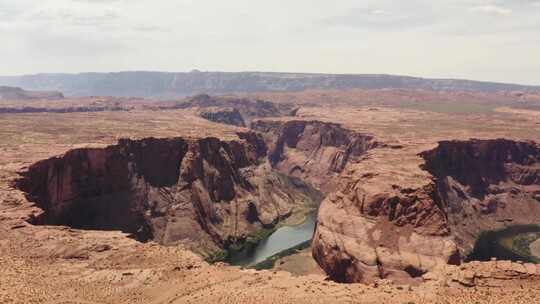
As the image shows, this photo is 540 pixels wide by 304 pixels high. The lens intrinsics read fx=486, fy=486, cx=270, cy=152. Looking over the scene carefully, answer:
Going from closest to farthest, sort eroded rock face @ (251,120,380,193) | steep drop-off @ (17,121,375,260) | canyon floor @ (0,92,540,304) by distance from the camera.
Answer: canyon floor @ (0,92,540,304)
steep drop-off @ (17,121,375,260)
eroded rock face @ (251,120,380,193)

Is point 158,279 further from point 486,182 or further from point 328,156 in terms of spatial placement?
point 328,156

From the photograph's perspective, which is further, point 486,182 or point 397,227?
point 486,182

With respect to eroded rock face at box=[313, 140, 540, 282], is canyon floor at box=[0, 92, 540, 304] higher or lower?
higher

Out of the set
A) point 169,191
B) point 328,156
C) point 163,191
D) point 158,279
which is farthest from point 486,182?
point 158,279

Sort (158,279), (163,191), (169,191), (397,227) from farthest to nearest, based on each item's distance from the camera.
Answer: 1. (169,191)
2. (163,191)
3. (397,227)
4. (158,279)

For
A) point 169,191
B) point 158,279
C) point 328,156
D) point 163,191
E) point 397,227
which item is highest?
point 158,279

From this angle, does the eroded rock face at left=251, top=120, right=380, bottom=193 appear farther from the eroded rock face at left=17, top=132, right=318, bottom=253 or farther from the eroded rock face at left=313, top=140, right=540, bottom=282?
the eroded rock face at left=313, top=140, right=540, bottom=282

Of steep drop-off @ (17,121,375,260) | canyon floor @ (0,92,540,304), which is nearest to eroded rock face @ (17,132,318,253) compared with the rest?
steep drop-off @ (17,121,375,260)

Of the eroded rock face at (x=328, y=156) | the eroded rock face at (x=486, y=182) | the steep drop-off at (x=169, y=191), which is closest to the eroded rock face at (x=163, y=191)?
the steep drop-off at (x=169, y=191)

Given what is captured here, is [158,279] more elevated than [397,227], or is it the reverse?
[158,279]

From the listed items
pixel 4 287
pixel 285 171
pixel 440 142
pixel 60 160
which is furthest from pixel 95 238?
pixel 285 171
